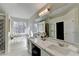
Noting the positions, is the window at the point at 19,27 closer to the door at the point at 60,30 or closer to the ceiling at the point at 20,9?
the ceiling at the point at 20,9

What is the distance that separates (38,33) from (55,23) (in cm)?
48

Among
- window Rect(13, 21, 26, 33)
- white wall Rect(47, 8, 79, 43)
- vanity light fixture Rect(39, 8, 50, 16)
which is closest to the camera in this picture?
white wall Rect(47, 8, 79, 43)

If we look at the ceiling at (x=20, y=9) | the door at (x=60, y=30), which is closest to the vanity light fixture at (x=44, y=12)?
the ceiling at (x=20, y=9)

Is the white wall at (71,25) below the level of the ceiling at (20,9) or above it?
below

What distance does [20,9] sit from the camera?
5.26 feet

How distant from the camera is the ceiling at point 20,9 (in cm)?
150

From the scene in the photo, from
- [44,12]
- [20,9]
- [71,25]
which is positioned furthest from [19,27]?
[71,25]

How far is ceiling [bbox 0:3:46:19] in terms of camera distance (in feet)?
4.94

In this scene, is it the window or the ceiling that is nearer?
the ceiling

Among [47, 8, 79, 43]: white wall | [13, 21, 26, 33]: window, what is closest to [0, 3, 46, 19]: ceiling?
[13, 21, 26, 33]: window

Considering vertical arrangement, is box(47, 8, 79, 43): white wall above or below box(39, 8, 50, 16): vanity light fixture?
below

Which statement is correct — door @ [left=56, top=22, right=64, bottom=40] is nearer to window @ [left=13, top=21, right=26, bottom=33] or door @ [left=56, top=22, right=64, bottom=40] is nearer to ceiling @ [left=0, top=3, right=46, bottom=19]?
ceiling @ [left=0, top=3, right=46, bottom=19]

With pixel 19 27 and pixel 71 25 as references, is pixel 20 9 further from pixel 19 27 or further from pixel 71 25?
pixel 71 25

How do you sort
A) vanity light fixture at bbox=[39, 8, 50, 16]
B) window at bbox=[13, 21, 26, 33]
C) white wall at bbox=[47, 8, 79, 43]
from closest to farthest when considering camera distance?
white wall at bbox=[47, 8, 79, 43] < window at bbox=[13, 21, 26, 33] < vanity light fixture at bbox=[39, 8, 50, 16]
